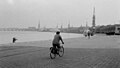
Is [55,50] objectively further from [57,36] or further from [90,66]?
[90,66]

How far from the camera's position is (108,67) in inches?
353

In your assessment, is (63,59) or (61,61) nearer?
(61,61)

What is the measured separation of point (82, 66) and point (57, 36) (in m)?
3.50

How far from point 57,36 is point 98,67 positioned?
4037 millimetres

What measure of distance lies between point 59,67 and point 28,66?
4.72ft

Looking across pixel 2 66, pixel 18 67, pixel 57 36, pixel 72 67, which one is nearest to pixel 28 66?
pixel 18 67

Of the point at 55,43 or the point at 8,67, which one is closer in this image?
the point at 8,67

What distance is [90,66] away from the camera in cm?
923

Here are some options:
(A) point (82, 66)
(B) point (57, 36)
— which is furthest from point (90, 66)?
(B) point (57, 36)

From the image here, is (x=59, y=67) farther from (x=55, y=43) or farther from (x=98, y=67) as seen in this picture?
(x=55, y=43)

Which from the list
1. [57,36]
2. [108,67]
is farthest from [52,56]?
[108,67]

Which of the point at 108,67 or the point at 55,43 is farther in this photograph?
the point at 55,43

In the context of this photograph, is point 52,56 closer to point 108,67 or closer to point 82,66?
point 82,66

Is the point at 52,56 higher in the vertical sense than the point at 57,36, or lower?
lower
